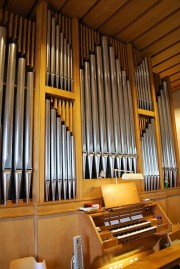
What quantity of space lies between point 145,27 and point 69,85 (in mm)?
2107

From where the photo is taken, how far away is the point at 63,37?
4.12 m

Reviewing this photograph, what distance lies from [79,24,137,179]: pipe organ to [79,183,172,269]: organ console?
0.50 metres

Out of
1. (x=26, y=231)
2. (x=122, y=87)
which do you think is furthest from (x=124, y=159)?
(x=26, y=231)

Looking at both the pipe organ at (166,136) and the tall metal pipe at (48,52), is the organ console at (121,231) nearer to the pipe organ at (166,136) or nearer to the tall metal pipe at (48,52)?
the pipe organ at (166,136)

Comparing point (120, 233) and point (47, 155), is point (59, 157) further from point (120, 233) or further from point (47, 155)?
point (120, 233)

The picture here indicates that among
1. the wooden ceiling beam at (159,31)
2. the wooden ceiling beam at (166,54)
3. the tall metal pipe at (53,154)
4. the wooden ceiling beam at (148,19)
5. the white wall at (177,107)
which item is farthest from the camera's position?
the white wall at (177,107)

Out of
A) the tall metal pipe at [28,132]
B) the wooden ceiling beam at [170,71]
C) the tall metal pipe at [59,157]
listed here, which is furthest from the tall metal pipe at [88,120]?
the wooden ceiling beam at [170,71]

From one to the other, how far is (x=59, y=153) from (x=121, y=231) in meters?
1.48

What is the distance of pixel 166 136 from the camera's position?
222 inches

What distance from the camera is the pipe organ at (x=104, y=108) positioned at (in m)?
3.87

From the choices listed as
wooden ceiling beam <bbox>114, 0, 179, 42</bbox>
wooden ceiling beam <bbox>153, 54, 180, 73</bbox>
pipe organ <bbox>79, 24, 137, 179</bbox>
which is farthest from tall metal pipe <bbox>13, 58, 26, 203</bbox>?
wooden ceiling beam <bbox>153, 54, 180, 73</bbox>

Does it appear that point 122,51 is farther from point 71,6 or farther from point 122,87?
point 71,6

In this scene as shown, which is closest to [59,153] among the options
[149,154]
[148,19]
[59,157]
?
[59,157]

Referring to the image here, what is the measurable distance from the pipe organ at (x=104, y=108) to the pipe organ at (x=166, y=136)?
4.12 ft
